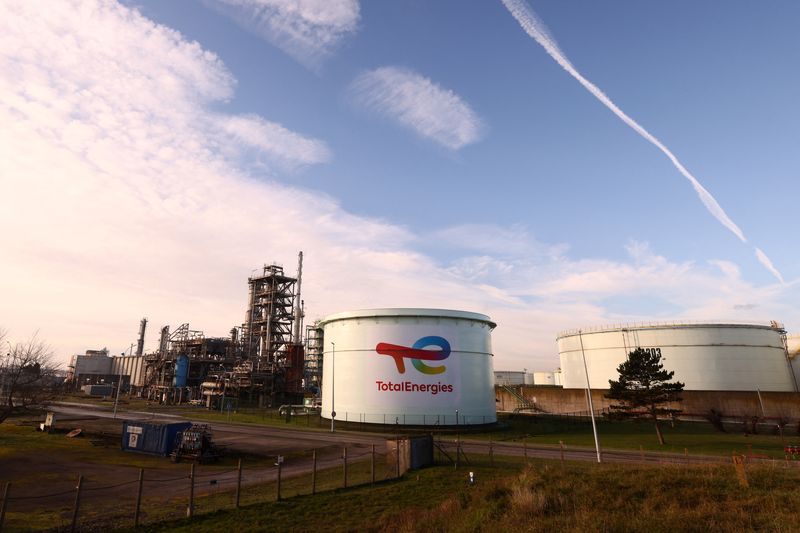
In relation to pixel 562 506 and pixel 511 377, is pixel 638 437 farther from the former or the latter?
pixel 511 377

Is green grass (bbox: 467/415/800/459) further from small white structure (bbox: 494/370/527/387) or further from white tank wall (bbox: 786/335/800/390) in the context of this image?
small white structure (bbox: 494/370/527/387)

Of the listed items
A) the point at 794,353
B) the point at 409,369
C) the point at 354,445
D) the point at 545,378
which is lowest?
the point at 354,445

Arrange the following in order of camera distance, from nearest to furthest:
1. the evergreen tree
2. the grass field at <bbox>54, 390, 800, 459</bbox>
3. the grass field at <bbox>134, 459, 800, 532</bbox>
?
the grass field at <bbox>134, 459, 800, 532</bbox> → the grass field at <bbox>54, 390, 800, 459</bbox> → the evergreen tree

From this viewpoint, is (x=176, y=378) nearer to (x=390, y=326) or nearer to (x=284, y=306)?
(x=284, y=306)

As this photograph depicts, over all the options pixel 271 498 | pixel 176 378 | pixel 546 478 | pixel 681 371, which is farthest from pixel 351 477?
pixel 176 378

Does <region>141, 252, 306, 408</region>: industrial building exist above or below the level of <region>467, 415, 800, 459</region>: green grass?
above

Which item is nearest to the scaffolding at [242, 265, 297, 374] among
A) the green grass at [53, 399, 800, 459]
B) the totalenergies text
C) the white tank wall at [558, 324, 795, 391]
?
the green grass at [53, 399, 800, 459]

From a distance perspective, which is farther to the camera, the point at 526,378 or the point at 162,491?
the point at 526,378

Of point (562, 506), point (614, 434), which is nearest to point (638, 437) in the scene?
point (614, 434)

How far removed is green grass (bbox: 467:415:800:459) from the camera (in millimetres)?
38969

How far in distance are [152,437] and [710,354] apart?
260ft

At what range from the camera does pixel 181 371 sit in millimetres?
95375

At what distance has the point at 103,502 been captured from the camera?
1867cm

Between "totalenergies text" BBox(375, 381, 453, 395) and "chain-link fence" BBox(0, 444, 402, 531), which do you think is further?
"totalenergies text" BBox(375, 381, 453, 395)
